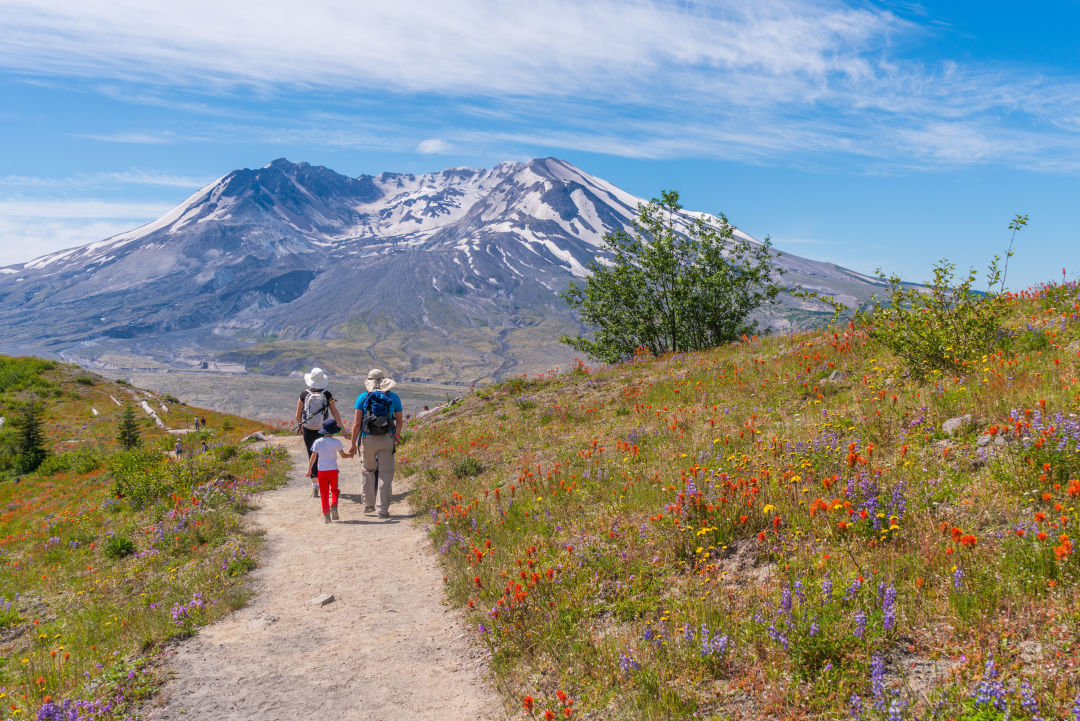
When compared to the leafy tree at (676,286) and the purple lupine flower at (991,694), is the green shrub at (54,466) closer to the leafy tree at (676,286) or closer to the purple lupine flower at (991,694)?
the leafy tree at (676,286)

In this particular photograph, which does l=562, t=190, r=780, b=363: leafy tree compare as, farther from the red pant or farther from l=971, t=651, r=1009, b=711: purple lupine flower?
l=971, t=651, r=1009, b=711: purple lupine flower

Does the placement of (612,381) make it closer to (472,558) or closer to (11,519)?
(472,558)

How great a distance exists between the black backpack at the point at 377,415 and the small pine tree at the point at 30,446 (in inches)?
1016

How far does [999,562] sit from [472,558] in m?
5.41

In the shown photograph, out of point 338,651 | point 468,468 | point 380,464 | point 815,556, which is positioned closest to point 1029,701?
point 815,556

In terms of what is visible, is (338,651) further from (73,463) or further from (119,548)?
(73,463)

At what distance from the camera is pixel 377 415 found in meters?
11.4

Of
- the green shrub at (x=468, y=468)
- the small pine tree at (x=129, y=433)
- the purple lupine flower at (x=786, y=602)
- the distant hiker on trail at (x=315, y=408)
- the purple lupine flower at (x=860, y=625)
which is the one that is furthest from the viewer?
the small pine tree at (x=129, y=433)

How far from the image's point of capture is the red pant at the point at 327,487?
456 inches

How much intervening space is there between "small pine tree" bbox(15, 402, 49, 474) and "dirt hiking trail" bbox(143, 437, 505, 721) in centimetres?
2623

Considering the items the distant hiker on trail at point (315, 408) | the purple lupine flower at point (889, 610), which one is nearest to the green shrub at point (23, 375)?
the distant hiker on trail at point (315, 408)

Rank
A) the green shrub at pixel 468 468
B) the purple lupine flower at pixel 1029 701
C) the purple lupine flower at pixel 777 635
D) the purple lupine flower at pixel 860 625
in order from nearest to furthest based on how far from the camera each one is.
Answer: the purple lupine flower at pixel 1029 701, the purple lupine flower at pixel 860 625, the purple lupine flower at pixel 777 635, the green shrub at pixel 468 468

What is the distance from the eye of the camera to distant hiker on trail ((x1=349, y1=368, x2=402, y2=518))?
1134 cm

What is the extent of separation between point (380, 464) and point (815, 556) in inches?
342
